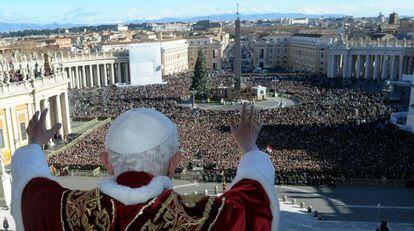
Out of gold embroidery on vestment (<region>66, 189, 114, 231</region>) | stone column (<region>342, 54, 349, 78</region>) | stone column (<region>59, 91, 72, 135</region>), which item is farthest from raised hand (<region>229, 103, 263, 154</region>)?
stone column (<region>342, 54, 349, 78</region>)

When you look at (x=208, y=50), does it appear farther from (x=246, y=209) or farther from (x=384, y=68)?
(x=246, y=209)

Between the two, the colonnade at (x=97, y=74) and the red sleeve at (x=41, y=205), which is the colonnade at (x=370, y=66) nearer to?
the colonnade at (x=97, y=74)

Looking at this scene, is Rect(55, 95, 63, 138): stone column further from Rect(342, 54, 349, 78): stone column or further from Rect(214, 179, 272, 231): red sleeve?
Rect(342, 54, 349, 78): stone column

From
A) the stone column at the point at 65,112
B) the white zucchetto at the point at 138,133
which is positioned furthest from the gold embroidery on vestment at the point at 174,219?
the stone column at the point at 65,112

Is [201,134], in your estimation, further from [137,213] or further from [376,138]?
[137,213]

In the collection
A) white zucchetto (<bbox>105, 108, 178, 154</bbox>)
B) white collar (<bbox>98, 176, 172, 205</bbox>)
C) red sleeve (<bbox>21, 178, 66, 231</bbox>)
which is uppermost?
white zucchetto (<bbox>105, 108, 178, 154</bbox>)
